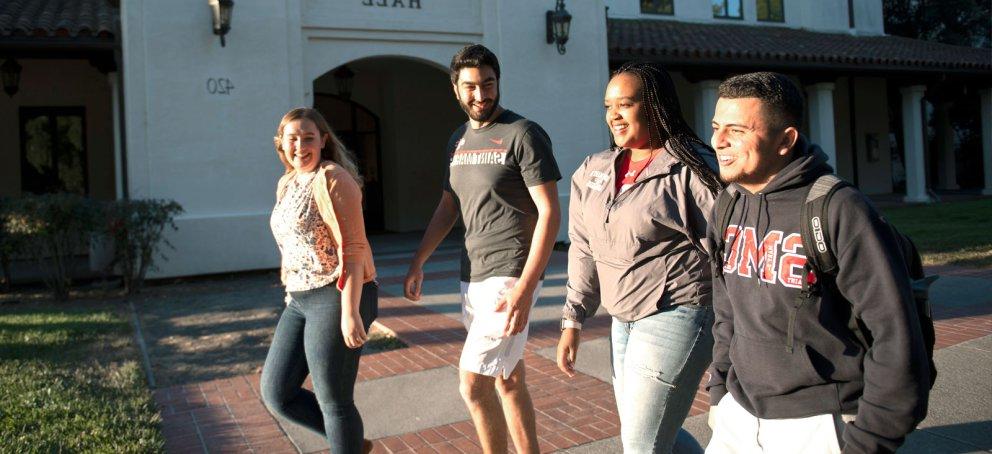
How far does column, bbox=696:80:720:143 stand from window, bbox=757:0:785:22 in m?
5.39

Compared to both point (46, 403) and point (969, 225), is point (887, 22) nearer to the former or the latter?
point (969, 225)

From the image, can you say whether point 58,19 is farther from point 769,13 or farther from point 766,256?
point 769,13

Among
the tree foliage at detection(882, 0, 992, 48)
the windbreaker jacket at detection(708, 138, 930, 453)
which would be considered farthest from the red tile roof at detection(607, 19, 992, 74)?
the windbreaker jacket at detection(708, 138, 930, 453)

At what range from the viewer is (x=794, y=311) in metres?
1.96

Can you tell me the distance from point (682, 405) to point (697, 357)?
0.55ft

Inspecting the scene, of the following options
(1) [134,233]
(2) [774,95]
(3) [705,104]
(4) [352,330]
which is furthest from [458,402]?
(3) [705,104]

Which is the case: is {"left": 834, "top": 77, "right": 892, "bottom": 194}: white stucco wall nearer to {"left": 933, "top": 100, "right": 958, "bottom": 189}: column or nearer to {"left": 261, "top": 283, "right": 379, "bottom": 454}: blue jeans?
{"left": 933, "top": 100, "right": 958, "bottom": 189}: column

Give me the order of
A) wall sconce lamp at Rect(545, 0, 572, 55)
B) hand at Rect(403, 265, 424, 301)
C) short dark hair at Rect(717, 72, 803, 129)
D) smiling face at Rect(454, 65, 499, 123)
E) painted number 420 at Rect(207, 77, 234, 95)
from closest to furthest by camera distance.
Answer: short dark hair at Rect(717, 72, 803, 129) < smiling face at Rect(454, 65, 499, 123) < hand at Rect(403, 265, 424, 301) < painted number 420 at Rect(207, 77, 234, 95) < wall sconce lamp at Rect(545, 0, 572, 55)

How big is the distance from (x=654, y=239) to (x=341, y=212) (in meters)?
1.30

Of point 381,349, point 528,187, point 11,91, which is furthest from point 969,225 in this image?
point 11,91

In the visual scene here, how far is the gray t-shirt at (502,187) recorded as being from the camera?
3285 millimetres

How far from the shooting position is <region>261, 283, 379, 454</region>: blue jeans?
3277 millimetres

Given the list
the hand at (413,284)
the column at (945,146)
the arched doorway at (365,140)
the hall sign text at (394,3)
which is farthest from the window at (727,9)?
the hand at (413,284)

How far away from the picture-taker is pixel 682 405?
106 inches
